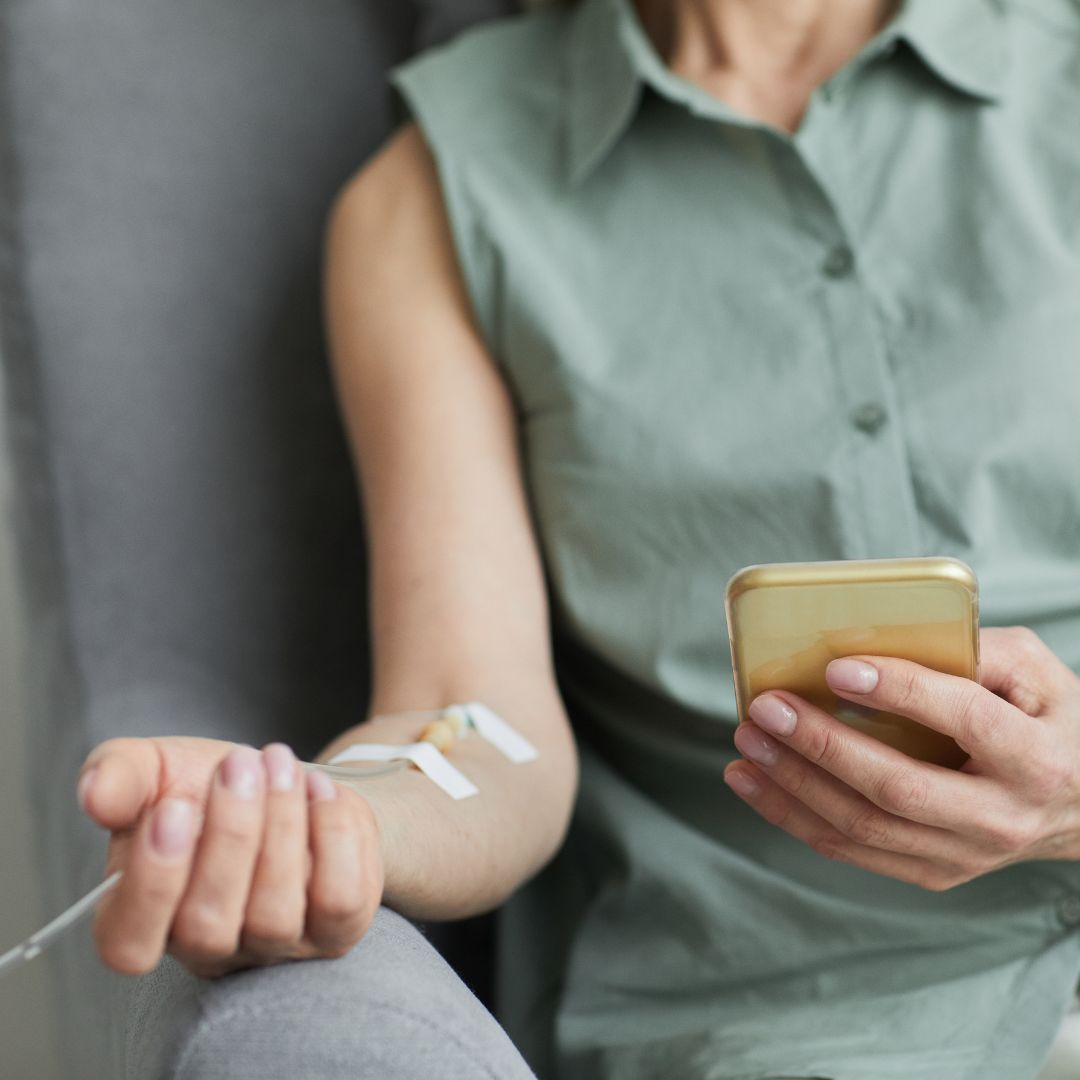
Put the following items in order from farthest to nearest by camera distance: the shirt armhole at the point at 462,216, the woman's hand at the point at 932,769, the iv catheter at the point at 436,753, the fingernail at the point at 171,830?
the shirt armhole at the point at 462,216
the iv catheter at the point at 436,753
the woman's hand at the point at 932,769
the fingernail at the point at 171,830

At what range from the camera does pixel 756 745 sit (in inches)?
25.9

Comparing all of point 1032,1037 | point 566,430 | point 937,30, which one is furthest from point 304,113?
point 1032,1037

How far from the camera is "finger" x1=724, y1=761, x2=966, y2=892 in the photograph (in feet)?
2.30

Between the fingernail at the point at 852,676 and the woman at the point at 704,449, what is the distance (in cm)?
22

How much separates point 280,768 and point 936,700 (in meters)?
0.30

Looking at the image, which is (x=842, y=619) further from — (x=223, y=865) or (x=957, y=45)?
(x=957, y=45)

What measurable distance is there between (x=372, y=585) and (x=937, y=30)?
0.57 metres

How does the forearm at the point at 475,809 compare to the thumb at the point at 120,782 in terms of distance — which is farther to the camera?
the forearm at the point at 475,809

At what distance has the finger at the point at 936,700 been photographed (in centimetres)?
60

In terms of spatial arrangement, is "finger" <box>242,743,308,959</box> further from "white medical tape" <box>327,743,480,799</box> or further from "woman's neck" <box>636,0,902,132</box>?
"woman's neck" <box>636,0,902,132</box>

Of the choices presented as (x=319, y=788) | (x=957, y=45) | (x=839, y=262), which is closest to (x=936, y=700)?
(x=319, y=788)

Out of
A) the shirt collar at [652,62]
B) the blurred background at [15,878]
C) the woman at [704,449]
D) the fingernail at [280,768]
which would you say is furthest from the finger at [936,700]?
the blurred background at [15,878]

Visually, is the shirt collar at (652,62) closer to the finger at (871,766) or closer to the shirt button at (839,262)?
the shirt button at (839,262)

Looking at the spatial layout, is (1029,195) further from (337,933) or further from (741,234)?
(337,933)
